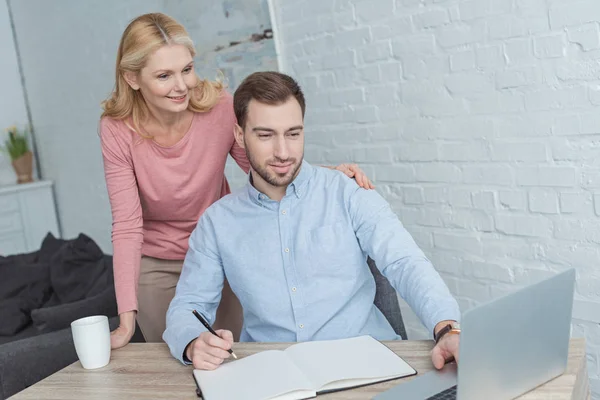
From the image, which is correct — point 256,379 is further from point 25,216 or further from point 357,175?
point 25,216

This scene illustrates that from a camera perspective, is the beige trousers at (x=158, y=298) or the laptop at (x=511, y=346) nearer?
the laptop at (x=511, y=346)

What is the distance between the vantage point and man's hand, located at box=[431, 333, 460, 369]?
1.25 metres

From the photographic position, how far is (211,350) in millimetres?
1422

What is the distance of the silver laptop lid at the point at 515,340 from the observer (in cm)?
102

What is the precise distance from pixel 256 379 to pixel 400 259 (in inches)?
18.2

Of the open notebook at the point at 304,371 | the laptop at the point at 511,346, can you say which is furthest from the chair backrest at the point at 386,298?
the laptop at the point at 511,346

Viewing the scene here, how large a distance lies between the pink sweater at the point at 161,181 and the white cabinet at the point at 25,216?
10.4 feet

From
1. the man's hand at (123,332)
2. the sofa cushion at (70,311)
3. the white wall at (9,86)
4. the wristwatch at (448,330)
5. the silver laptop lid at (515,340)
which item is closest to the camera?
the silver laptop lid at (515,340)

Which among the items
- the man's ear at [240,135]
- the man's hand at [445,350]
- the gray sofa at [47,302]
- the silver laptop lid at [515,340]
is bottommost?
the gray sofa at [47,302]

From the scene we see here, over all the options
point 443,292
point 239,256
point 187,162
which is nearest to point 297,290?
point 239,256

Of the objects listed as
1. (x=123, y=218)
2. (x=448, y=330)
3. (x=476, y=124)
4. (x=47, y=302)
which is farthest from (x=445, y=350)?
(x=47, y=302)

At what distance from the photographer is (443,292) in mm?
1454

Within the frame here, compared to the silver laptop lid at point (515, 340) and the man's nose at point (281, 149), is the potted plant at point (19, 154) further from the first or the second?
the silver laptop lid at point (515, 340)

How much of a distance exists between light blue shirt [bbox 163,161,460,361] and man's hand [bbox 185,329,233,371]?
174 mm
